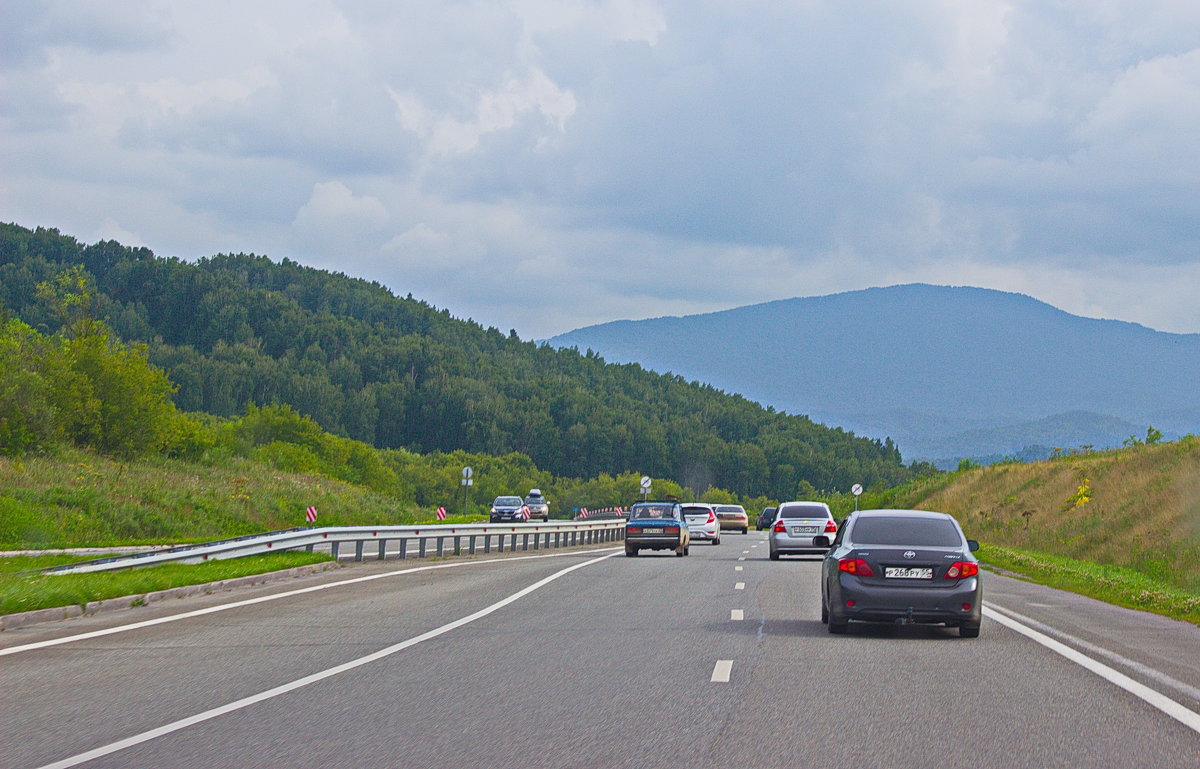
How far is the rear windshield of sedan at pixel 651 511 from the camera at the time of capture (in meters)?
39.5

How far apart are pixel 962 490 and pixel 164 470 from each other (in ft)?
130

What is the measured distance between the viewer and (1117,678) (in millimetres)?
12195

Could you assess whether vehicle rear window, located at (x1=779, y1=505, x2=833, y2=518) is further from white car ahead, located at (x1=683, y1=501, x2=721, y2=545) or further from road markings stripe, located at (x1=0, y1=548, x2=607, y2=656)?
white car ahead, located at (x1=683, y1=501, x2=721, y2=545)

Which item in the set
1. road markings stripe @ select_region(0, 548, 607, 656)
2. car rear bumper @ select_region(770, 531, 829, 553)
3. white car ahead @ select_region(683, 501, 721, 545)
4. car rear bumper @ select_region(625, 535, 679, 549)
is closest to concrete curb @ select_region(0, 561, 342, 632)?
road markings stripe @ select_region(0, 548, 607, 656)

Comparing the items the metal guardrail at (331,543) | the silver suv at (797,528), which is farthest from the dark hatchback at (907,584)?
the silver suv at (797,528)

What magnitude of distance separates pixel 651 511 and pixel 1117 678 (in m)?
27.7

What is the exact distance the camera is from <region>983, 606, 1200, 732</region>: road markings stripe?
10.0m

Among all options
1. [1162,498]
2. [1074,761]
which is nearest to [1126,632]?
[1074,761]

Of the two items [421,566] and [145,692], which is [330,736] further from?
[421,566]

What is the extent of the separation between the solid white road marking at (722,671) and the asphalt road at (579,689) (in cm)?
4

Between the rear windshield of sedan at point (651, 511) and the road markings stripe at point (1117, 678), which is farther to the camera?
the rear windshield of sedan at point (651, 511)

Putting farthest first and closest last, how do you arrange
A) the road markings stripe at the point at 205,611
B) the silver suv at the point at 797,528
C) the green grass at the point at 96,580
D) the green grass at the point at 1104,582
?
the silver suv at the point at 797,528, the green grass at the point at 1104,582, the green grass at the point at 96,580, the road markings stripe at the point at 205,611

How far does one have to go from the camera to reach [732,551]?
44531 mm

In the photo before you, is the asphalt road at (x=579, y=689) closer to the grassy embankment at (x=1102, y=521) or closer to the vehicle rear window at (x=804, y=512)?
the grassy embankment at (x=1102, y=521)
